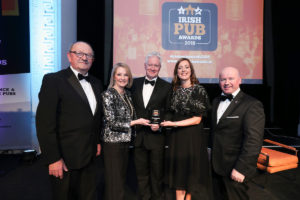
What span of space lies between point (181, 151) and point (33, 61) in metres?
4.15

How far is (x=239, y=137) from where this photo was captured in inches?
69.0

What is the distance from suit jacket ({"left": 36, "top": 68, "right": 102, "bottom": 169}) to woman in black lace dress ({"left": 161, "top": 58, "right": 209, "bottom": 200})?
926mm

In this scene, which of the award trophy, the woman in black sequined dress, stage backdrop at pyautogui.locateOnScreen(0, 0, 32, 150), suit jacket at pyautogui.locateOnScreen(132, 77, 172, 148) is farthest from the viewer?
stage backdrop at pyautogui.locateOnScreen(0, 0, 32, 150)

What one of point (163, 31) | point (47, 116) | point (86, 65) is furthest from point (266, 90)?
point (47, 116)

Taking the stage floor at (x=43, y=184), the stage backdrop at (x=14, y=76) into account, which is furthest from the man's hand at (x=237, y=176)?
the stage backdrop at (x=14, y=76)

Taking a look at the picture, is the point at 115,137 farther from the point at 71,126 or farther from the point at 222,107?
the point at 222,107

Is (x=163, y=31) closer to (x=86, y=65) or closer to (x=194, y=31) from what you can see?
(x=194, y=31)

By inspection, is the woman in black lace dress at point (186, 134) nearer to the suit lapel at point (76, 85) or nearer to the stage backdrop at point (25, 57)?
the suit lapel at point (76, 85)

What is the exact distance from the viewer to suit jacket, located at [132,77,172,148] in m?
A: 2.35

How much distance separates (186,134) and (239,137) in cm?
62

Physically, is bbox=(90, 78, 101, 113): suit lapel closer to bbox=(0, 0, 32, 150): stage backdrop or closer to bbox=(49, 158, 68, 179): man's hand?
bbox=(49, 158, 68, 179): man's hand

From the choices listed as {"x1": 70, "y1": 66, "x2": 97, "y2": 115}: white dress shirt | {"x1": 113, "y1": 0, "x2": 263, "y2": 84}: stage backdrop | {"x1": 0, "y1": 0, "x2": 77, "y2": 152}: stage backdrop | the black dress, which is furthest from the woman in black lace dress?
{"x1": 0, "y1": 0, "x2": 77, "y2": 152}: stage backdrop

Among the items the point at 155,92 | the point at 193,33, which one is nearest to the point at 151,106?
the point at 155,92

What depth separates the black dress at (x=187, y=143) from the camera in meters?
2.18
